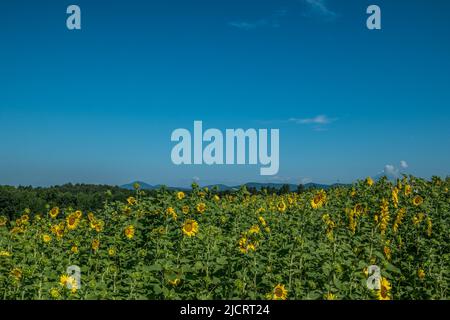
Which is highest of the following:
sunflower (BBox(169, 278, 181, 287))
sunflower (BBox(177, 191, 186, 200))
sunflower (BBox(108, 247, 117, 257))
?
sunflower (BBox(177, 191, 186, 200))

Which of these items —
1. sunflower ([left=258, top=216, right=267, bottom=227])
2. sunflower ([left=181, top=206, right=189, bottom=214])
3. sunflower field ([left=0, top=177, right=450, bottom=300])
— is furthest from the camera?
sunflower ([left=258, top=216, right=267, bottom=227])

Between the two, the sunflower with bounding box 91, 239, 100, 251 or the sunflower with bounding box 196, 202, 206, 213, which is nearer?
the sunflower with bounding box 91, 239, 100, 251

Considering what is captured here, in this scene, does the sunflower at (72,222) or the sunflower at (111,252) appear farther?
the sunflower at (72,222)

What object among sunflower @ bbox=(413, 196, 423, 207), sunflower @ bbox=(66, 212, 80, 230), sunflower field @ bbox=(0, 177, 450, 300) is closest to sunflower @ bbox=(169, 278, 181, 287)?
sunflower field @ bbox=(0, 177, 450, 300)

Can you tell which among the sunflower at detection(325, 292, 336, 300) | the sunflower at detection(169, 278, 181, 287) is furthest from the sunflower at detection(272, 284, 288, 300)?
the sunflower at detection(169, 278, 181, 287)

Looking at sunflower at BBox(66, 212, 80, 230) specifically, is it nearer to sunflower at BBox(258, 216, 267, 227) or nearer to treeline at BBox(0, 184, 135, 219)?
sunflower at BBox(258, 216, 267, 227)

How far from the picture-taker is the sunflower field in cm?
445

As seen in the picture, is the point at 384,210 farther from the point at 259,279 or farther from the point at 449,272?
the point at 259,279

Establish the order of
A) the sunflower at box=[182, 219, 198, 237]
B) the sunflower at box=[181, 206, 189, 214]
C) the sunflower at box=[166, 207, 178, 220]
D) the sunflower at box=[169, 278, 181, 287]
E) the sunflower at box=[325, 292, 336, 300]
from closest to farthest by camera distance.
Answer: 1. the sunflower at box=[325, 292, 336, 300]
2. the sunflower at box=[169, 278, 181, 287]
3. the sunflower at box=[182, 219, 198, 237]
4. the sunflower at box=[166, 207, 178, 220]
5. the sunflower at box=[181, 206, 189, 214]

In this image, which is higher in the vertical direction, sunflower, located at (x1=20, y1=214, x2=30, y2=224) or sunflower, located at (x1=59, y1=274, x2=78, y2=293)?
sunflower, located at (x1=20, y1=214, x2=30, y2=224)

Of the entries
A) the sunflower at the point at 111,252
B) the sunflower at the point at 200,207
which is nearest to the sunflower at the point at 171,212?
the sunflower at the point at 200,207

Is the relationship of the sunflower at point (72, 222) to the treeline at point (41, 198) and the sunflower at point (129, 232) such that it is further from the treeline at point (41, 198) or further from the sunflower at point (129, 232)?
the treeline at point (41, 198)

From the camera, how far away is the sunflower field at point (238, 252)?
445 cm

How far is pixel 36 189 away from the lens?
3241 centimetres
